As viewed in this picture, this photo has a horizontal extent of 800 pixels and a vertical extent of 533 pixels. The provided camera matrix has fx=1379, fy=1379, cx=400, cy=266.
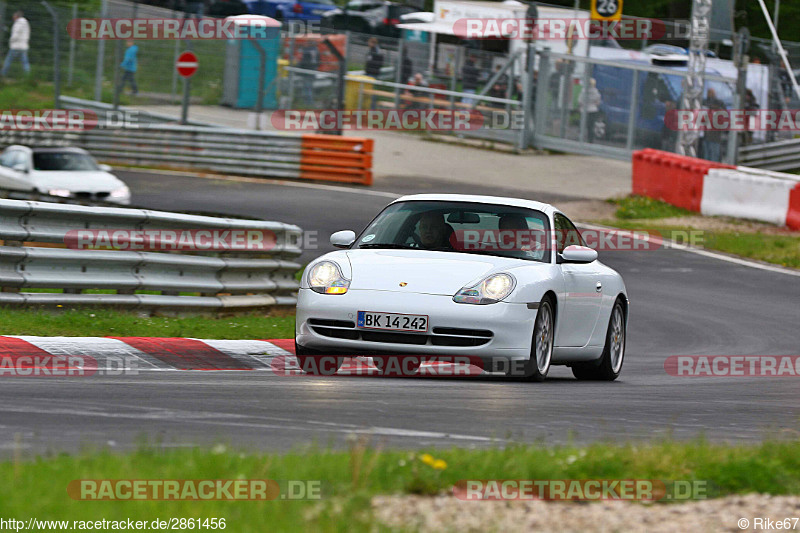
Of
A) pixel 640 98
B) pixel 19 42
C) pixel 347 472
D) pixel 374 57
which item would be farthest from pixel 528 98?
pixel 347 472

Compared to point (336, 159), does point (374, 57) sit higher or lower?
higher

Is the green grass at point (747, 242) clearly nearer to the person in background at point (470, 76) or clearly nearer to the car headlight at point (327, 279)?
the person in background at point (470, 76)

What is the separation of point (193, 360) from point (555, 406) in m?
2.91

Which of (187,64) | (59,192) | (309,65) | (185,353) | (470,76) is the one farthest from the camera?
(470,76)

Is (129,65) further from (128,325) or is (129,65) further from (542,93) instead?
(128,325)

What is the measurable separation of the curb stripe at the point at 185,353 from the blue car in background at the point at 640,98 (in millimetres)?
20259

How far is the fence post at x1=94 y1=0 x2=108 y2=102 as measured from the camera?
3350cm

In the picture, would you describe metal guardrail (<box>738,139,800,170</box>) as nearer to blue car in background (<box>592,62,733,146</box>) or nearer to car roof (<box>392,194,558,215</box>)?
blue car in background (<box>592,62,733,146</box>)

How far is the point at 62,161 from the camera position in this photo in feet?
77.0

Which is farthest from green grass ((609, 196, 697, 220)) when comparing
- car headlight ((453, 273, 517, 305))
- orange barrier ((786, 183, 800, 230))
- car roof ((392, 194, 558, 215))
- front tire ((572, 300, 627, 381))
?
car headlight ((453, 273, 517, 305))

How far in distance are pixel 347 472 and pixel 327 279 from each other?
420cm

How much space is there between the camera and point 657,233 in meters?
22.5

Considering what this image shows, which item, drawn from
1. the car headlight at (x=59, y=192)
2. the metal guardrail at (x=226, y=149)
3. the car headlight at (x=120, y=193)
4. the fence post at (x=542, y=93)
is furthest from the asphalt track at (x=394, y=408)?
the fence post at (x=542, y=93)

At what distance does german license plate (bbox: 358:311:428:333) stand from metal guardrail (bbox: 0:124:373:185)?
1931 centimetres
